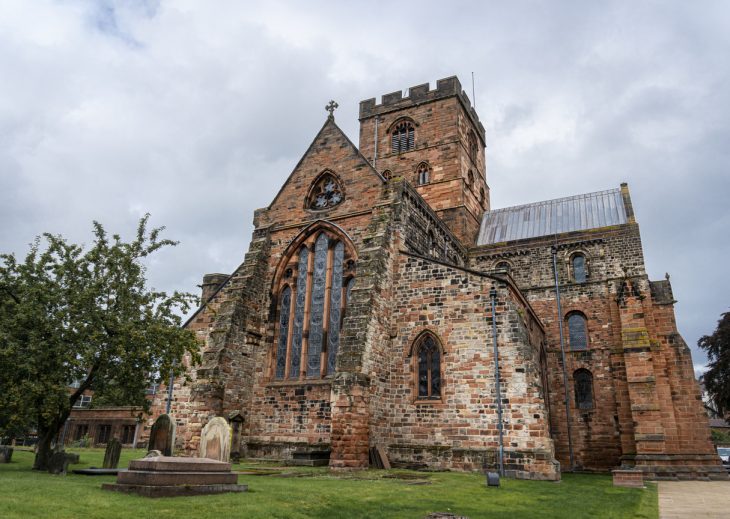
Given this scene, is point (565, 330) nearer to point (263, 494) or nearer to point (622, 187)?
point (622, 187)

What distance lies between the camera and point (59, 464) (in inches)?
512

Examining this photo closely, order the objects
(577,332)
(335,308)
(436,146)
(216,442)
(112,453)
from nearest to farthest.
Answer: (216,442), (112,453), (335,308), (577,332), (436,146)

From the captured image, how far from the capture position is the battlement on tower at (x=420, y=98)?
35938 millimetres

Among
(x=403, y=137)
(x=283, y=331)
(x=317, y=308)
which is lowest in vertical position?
(x=283, y=331)

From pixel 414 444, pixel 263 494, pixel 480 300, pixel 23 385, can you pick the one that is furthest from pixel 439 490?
pixel 23 385

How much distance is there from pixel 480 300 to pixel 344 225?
6.54 metres

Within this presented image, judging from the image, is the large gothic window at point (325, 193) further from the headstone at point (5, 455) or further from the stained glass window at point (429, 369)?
the headstone at point (5, 455)

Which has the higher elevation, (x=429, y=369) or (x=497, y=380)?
(x=429, y=369)

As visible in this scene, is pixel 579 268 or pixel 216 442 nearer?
pixel 216 442

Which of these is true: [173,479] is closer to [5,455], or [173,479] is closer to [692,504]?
[692,504]

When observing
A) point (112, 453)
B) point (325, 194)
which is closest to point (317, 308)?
point (325, 194)

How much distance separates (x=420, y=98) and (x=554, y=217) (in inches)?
482

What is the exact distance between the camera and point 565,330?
28.0m

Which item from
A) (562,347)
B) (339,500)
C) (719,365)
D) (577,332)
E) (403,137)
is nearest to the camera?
(339,500)
